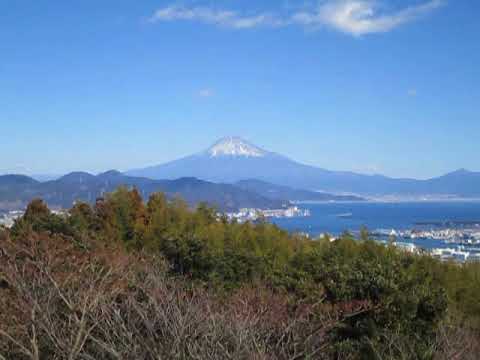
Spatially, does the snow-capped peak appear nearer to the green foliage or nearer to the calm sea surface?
the calm sea surface

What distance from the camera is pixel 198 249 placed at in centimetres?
1220

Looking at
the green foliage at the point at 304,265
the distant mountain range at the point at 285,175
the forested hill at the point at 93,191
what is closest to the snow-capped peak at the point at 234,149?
the distant mountain range at the point at 285,175

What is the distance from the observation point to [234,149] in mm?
173125

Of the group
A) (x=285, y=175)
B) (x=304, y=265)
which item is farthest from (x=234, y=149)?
(x=304, y=265)

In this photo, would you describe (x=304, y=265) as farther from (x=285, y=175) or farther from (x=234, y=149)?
(x=234, y=149)

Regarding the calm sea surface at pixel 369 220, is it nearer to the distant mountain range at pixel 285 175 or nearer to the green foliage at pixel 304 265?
the green foliage at pixel 304 265

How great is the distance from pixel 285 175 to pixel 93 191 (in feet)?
327

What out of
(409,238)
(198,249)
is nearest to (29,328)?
(198,249)

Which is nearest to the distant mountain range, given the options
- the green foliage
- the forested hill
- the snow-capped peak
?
the snow-capped peak

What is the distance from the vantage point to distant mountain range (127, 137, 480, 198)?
371 ft

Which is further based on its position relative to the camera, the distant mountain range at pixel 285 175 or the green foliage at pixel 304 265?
the distant mountain range at pixel 285 175

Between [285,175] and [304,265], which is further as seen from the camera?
[285,175]

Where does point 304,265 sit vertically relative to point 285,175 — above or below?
below

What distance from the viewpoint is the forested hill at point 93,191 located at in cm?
4243
